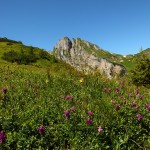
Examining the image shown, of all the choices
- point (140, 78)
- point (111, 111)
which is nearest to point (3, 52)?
point (140, 78)

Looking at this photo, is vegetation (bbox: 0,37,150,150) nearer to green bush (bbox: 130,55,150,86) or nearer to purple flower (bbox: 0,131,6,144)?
purple flower (bbox: 0,131,6,144)

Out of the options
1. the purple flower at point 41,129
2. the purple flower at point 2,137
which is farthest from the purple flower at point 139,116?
the purple flower at point 2,137

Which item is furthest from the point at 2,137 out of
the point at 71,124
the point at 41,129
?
the point at 71,124

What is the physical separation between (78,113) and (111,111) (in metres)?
0.98

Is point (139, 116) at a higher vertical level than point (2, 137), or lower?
higher

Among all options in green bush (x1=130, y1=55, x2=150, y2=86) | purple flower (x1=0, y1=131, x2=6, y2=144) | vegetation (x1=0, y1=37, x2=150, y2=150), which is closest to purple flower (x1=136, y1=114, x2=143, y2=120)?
vegetation (x1=0, y1=37, x2=150, y2=150)

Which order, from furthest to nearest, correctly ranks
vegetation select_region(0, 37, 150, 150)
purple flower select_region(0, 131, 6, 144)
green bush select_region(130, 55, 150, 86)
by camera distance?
1. green bush select_region(130, 55, 150, 86)
2. vegetation select_region(0, 37, 150, 150)
3. purple flower select_region(0, 131, 6, 144)

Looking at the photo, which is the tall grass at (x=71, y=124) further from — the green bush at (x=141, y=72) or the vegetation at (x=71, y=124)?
the green bush at (x=141, y=72)

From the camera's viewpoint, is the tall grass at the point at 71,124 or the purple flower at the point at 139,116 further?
the purple flower at the point at 139,116

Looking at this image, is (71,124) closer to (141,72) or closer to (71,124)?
(71,124)

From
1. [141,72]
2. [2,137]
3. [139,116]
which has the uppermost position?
[141,72]

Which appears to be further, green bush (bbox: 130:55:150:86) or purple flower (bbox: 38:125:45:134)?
green bush (bbox: 130:55:150:86)

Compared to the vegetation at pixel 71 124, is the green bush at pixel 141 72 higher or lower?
higher

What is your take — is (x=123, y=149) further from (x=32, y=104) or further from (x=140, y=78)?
(x=140, y=78)
